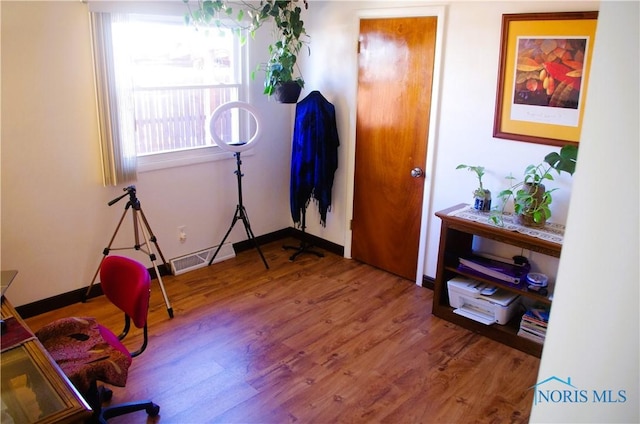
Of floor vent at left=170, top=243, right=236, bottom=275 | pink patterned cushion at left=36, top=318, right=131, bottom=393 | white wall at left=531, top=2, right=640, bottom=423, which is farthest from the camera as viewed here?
floor vent at left=170, top=243, right=236, bottom=275

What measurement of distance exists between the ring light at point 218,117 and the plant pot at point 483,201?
181 centimetres

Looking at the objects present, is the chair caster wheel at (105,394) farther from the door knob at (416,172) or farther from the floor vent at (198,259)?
the door knob at (416,172)

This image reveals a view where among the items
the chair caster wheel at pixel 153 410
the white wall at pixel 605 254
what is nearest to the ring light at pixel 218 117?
the chair caster wheel at pixel 153 410

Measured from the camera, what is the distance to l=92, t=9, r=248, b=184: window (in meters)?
3.34

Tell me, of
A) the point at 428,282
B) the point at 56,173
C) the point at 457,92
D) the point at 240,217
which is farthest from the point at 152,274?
the point at 457,92

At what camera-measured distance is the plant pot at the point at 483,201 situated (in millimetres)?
3270

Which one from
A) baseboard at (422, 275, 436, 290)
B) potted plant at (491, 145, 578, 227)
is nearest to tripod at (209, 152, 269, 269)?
baseboard at (422, 275, 436, 290)

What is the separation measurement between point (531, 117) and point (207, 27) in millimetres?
2453

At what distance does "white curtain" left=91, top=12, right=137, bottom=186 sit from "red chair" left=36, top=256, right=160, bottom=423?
1.21 meters

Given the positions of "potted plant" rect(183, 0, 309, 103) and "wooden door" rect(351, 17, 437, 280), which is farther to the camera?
"potted plant" rect(183, 0, 309, 103)

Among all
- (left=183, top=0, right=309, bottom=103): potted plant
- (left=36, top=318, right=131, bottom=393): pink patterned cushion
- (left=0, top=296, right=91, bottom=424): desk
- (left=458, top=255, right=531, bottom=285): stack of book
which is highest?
(left=183, top=0, right=309, bottom=103): potted plant

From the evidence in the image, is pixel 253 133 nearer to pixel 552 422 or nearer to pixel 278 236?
pixel 278 236

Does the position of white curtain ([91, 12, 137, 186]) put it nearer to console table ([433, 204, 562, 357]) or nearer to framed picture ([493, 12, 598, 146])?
console table ([433, 204, 562, 357])

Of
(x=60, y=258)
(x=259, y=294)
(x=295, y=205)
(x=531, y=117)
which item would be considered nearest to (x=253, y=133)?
(x=295, y=205)
